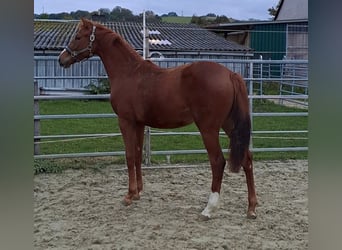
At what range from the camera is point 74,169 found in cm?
429

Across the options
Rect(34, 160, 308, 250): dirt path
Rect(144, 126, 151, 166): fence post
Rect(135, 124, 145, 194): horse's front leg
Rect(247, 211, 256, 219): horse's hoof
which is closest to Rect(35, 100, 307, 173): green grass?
Rect(144, 126, 151, 166): fence post

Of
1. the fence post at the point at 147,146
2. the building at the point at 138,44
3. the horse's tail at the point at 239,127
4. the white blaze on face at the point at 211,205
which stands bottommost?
the white blaze on face at the point at 211,205

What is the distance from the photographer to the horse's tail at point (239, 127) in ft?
9.04

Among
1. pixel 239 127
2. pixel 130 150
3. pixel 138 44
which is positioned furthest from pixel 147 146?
pixel 138 44

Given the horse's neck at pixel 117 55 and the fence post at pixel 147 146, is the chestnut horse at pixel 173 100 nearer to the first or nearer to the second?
the horse's neck at pixel 117 55

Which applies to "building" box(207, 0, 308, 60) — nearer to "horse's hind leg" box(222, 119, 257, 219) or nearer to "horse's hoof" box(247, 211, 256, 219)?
"horse's hind leg" box(222, 119, 257, 219)

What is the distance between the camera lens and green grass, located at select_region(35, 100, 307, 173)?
462 cm

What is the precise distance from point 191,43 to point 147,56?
8.62 m

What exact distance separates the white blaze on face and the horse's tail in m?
0.24

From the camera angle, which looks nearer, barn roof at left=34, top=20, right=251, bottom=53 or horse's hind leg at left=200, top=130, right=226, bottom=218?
horse's hind leg at left=200, top=130, right=226, bottom=218

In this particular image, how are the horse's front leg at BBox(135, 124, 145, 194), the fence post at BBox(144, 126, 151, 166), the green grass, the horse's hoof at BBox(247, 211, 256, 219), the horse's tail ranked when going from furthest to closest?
1. the green grass
2. the fence post at BBox(144, 126, 151, 166)
3. the horse's front leg at BBox(135, 124, 145, 194)
4. the horse's hoof at BBox(247, 211, 256, 219)
5. the horse's tail

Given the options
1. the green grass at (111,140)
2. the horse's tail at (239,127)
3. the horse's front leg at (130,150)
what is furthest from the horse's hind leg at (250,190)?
the green grass at (111,140)
